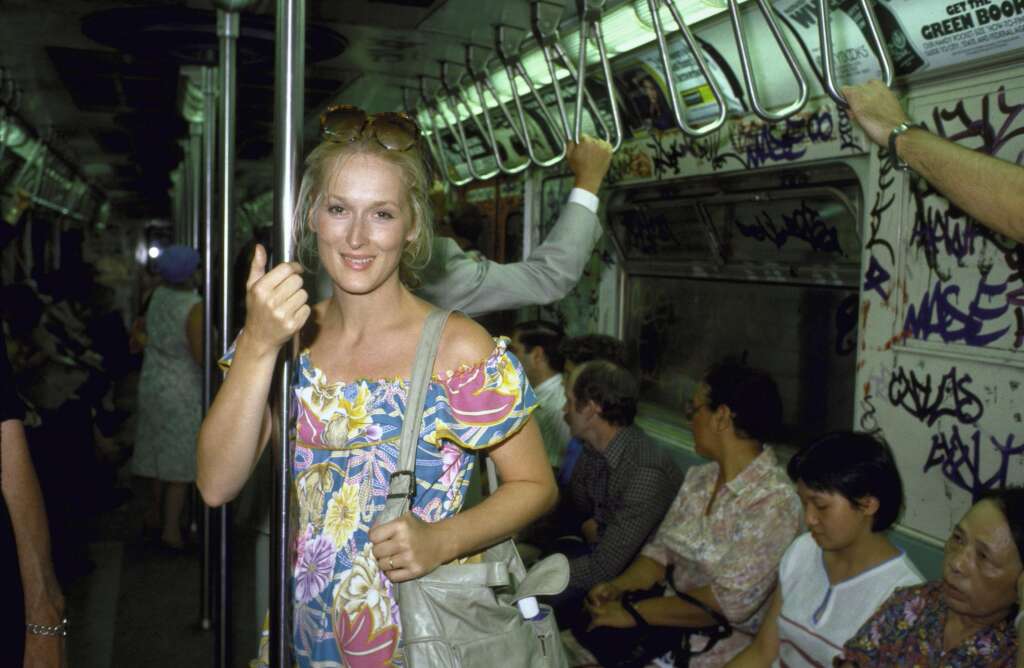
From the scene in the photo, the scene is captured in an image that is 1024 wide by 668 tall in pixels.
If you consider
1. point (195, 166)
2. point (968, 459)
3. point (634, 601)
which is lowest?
point (634, 601)

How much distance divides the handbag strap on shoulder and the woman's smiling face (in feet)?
0.37

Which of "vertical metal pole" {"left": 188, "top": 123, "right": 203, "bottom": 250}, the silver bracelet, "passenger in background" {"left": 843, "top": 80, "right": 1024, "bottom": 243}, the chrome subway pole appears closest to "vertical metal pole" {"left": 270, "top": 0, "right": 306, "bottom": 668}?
the silver bracelet

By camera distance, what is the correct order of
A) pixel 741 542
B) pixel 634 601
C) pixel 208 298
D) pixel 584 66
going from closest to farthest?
1. pixel 584 66
2. pixel 741 542
3. pixel 634 601
4. pixel 208 298

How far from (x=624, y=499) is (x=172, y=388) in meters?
2.96

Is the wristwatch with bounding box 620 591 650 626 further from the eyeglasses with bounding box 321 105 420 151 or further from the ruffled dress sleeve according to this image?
the eyeglasses with bounding box 321 105 420 151

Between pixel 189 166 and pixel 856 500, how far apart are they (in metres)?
8.28

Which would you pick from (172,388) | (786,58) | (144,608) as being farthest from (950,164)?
(172,388)

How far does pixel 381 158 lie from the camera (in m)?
1.45

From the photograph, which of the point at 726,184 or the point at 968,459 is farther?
the point at 726,184

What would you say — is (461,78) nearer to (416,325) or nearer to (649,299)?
(649,299)

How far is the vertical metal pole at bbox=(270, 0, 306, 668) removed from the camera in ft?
4.21

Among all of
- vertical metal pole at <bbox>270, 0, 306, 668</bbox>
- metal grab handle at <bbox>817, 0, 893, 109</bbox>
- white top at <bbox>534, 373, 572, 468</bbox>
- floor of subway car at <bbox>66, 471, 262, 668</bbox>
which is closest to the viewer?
vertical metal pole at <bbox>270, 0, 306, 668</bbox>

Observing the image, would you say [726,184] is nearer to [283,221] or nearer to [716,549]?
[716,549]

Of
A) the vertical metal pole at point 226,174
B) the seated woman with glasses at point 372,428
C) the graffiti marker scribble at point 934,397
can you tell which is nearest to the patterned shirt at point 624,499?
the graffiti marker scribble at point 934,397
